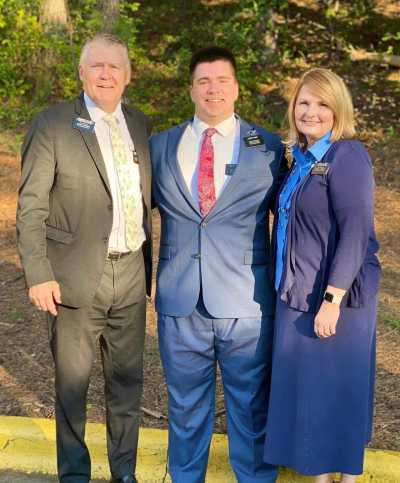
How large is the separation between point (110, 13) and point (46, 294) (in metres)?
7.96

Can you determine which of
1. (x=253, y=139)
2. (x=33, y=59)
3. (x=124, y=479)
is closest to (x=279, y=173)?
(x=253, y=139)

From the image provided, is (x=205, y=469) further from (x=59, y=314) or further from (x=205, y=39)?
(x=205, y=39)

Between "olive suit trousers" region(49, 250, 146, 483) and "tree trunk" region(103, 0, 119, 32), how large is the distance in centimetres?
758

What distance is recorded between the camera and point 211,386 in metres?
3.96

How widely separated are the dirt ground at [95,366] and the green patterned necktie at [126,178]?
1449mm

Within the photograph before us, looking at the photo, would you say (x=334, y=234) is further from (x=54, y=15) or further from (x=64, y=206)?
(x=54, y=15)

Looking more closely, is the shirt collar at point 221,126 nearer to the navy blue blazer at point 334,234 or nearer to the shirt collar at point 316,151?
the shirt collar at point 316,151

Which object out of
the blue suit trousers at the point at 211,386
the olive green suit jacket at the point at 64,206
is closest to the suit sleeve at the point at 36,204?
the olive green suit jacket at the point at 64,206

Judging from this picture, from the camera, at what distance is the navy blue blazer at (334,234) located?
339 centimetres

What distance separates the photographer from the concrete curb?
4.14m

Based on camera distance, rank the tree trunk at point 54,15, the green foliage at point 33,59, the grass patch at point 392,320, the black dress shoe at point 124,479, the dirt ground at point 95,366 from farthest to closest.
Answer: the tree trunk at point 54,15
the green foliage at point 33,59
the grass patch at point 392,320
the dirt ground at point 95,366
the black dress shoe at point 124,479

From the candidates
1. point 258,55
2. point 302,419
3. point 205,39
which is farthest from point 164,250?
point 205,39

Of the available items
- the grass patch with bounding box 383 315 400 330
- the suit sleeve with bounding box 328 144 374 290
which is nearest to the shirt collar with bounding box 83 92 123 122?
the suit sleeve with bounding box 328 144 374 290

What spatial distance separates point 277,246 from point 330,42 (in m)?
10.9
